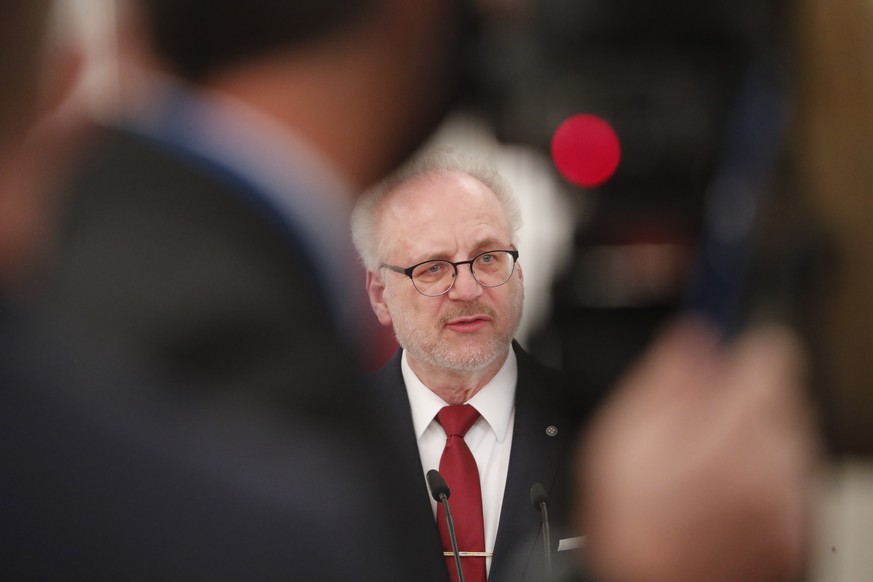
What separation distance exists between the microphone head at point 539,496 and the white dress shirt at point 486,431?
3cm

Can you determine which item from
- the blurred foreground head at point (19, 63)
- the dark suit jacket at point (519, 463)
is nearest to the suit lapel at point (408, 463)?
the dark suit jacket at point (519, 463)

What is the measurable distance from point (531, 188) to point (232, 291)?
475mm

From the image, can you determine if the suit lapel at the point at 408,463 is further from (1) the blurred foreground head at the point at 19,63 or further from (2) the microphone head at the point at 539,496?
(1) the blurred foreground head at the point at 19,63

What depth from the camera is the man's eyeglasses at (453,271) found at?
2.68 feet

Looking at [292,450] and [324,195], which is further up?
[324,195]

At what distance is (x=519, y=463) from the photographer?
2.78ft

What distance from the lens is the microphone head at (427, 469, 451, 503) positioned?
83 cm

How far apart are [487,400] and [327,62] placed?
433 mm

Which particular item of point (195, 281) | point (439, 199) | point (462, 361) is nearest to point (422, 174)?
point (439, 199)

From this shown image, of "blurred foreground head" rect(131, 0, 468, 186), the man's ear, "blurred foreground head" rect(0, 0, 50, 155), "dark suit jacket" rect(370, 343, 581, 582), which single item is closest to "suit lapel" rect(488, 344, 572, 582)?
"dark suit jacket" rect(370, 343, 581, 582)

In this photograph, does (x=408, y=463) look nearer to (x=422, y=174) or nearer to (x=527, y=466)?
(x=527, y=466)

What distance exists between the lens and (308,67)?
1.73 ft

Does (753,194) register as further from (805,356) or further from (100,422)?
(100,422)

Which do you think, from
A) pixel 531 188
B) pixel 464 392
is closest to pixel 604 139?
pixel 531 188
